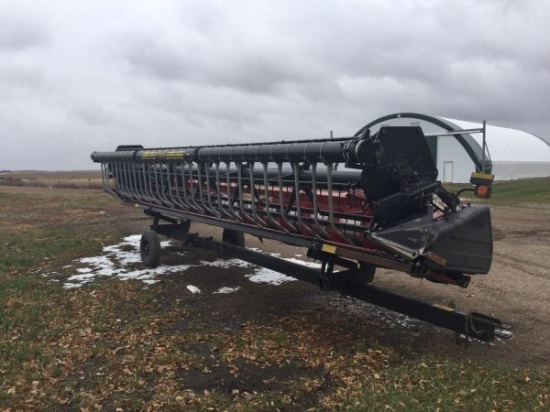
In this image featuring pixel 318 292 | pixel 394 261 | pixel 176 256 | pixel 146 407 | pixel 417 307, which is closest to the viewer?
pixel 146 407

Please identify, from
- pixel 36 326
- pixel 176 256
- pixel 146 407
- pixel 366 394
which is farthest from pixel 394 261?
pixel 176 256

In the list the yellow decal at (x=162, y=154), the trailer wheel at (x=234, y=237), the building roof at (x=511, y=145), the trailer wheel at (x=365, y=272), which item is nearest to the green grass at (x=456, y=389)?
the trailer wheel at (x=365, y=272)

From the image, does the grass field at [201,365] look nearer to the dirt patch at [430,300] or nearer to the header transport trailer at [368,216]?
the dirt patch at [430,300]

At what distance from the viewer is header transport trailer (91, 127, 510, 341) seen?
468 cm

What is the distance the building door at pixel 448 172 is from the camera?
123ft

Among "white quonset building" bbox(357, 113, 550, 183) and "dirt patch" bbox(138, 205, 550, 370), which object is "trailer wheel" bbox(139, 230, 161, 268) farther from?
"white quonset building" bbox(357, 113, 550, 183)

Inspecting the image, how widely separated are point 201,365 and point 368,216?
226cm

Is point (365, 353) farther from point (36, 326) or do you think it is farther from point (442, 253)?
point (36, 326)

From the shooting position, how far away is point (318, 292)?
26.0 feet

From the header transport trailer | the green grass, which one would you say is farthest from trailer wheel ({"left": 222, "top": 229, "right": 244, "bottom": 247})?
the green grass

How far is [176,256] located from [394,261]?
6.95 m

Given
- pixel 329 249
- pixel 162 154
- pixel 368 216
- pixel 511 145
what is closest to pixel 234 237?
pixel 162 154

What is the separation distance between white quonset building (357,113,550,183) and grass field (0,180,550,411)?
93.5 ft

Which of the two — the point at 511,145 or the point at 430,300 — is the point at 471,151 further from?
the point at 430,300
